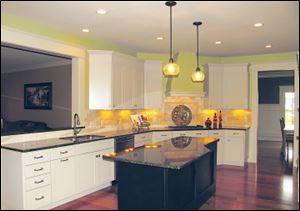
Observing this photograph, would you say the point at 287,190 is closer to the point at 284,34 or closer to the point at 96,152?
the point at 284,34

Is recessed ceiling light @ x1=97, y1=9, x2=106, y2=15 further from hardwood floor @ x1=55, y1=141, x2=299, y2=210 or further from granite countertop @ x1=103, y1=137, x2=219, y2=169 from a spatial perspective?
hardwood floor @ x1=55, y1=141, x2=299, y2=210

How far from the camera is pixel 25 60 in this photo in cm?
718

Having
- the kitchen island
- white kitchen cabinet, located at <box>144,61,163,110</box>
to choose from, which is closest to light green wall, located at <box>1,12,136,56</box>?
white kitchen cabinet, located at <box>144,61,163,110</box>

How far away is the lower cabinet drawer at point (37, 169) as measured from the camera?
3.37m

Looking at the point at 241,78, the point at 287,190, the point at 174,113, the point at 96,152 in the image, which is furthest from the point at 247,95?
the point at 96,152

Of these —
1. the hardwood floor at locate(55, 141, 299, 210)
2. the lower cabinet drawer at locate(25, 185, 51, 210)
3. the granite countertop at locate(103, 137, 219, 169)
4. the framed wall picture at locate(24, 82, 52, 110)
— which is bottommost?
the hardwood floor at locate(55, 141, 299, 210)

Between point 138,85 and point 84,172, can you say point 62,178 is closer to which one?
point 84,172

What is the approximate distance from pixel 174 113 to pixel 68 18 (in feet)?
12.2

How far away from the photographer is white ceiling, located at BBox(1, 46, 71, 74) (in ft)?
21.0

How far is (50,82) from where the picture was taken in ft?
23.8

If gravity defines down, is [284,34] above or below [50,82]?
above

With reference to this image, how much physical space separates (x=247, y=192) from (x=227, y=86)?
2989 mm

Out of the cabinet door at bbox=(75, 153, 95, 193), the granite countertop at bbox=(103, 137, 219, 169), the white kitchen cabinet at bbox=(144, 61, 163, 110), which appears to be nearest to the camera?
the granite countertop at bbox=(103, 137, 219, 169)

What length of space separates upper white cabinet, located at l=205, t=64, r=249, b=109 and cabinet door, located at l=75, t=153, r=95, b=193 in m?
3.50
